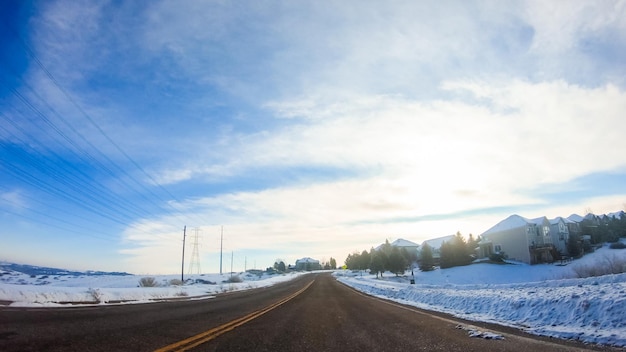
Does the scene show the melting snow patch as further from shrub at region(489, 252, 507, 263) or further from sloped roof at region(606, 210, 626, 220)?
sloped roof at region(606, 210, 626, 220)

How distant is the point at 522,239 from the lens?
69.1 m

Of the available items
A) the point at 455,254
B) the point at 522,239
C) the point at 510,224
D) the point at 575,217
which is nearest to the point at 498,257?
the point at 522,239

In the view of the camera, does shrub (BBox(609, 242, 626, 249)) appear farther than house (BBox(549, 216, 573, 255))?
No

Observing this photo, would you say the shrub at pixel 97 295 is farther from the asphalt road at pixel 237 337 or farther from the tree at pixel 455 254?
the tree at pixel 455 254

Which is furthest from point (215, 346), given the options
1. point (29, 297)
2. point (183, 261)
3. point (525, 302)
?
point (183, 261)

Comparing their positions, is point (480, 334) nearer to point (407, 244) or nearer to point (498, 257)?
point (498, 257)

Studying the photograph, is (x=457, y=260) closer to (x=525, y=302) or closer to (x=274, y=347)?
(x=525, y=302)

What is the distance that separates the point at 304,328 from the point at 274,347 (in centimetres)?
307

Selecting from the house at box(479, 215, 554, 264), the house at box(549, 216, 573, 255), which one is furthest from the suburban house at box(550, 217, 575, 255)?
the house at box(479, 215, 554, 264)

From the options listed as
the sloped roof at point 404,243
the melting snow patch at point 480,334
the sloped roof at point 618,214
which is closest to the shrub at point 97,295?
the melting snow patch at point 480,334

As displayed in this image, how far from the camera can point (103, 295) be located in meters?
18.6

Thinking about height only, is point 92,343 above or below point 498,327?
above

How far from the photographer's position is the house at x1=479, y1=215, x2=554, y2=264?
6725 cm

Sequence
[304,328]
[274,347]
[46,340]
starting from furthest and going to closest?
[304,328] < [274,347] < [46,340]
